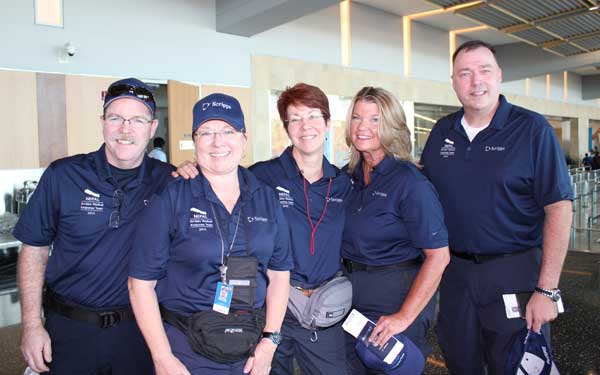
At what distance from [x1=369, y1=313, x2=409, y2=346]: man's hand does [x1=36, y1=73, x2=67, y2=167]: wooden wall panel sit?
5805mm

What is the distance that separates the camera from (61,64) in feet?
20.8

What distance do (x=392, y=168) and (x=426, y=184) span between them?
0.18m

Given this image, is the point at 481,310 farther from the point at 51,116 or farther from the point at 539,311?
the point at 51,116

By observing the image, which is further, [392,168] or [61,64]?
[61,64]

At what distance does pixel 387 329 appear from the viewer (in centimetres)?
198

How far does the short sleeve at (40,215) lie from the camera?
185 centimetres

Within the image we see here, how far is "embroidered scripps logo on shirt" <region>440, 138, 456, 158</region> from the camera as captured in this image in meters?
2.40

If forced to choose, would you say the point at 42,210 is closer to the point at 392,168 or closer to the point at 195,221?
the point at 195,221

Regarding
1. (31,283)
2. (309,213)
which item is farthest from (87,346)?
(309,213)

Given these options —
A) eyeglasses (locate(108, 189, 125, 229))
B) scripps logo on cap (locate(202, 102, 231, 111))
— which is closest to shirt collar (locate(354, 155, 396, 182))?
scripps logo on cap (locate(202, 102, 231, 111))

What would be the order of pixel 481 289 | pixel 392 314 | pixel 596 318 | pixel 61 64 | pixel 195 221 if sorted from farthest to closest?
pixel 61 64 < pixel 596 318 < pixel 481 289 < pixel 392 314 < pixel 195 221

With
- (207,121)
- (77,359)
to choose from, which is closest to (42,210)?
(77,359)

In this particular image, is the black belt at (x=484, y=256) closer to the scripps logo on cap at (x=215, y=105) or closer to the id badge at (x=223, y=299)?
the id badge at (x=223, y=299)

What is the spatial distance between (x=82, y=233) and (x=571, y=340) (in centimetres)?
378
